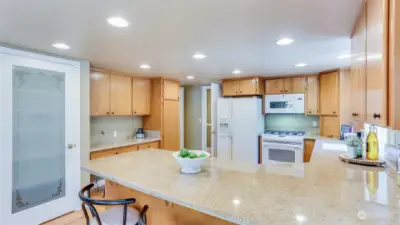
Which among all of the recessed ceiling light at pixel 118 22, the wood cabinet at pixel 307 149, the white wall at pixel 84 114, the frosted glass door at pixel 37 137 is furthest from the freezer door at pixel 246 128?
the recessed ceiling light at pixel 118 22

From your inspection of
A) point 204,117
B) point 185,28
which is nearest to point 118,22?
point 185,28

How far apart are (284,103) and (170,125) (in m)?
2.44

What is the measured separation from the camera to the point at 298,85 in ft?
15.5

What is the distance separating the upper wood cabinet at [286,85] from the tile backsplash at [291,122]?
621 millimetres

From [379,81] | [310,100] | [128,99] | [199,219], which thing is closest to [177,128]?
[128,99]

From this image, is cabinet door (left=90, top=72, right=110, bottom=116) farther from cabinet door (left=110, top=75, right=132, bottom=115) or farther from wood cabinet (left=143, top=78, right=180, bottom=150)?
wood cabinet (left=143, top=78, right=180, bottom=150)

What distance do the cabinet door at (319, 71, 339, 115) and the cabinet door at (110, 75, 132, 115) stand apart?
142 inches

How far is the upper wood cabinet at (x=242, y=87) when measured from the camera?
489 cm

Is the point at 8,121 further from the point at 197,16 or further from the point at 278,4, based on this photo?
the point at 278,4

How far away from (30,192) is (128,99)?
7.23ft

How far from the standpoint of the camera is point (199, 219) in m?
1.65

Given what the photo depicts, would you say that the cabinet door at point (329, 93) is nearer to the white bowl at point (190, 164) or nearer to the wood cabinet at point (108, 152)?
the white bowl at point (190, 164)

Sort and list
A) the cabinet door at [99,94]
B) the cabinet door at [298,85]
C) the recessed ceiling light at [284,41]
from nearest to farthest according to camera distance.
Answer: the recessed ceiling light at [284,41] < the cabinet door at [99,94] < the cabinet door at [298,85]

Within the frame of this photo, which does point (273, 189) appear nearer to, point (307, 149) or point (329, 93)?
point (307, 149)
